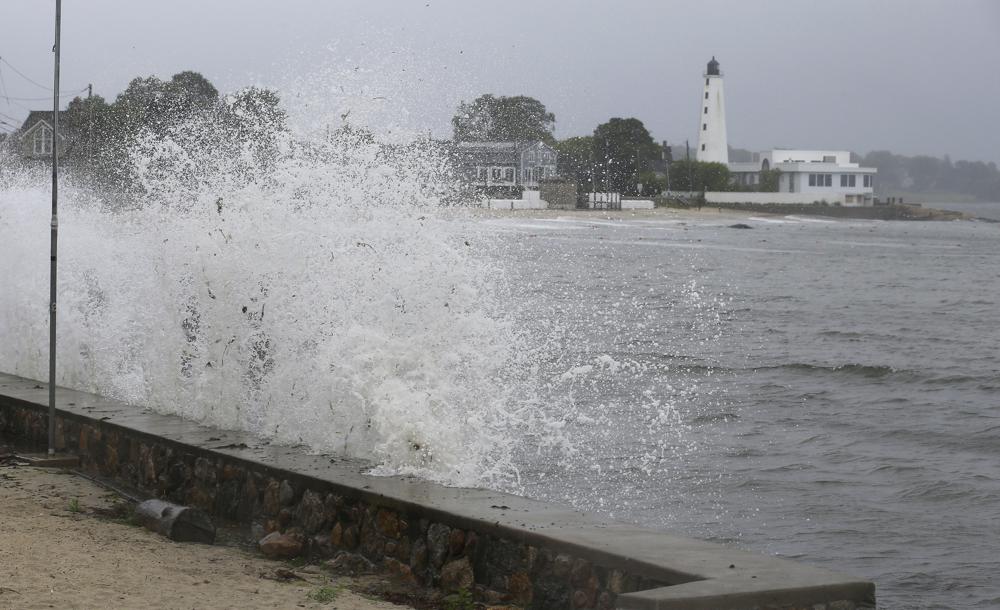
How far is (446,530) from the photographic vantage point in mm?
5820

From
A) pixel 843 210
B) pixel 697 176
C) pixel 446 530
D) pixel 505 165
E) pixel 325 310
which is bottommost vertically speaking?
pixel 446 530

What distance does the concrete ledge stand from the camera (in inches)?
185

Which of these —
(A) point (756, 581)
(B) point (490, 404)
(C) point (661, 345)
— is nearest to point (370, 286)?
(B) point (490, 404)

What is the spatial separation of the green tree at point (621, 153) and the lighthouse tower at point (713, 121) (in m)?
17.8

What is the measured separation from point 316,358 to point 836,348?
1606 cm

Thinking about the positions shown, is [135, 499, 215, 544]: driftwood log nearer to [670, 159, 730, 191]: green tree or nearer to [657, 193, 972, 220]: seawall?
[657, 193, 972, 220]: seawall

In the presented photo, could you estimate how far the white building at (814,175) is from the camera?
130250 mm

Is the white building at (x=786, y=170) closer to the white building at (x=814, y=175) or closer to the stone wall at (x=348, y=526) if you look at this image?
the white building at (x=814, y=175)

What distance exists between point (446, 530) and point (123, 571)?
153cm

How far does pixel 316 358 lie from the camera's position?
28.1 feet

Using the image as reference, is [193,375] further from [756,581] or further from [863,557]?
[756,581]

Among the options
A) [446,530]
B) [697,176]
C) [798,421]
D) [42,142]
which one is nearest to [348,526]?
[446,530]

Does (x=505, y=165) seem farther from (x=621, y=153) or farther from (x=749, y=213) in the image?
(x=749, y=213)

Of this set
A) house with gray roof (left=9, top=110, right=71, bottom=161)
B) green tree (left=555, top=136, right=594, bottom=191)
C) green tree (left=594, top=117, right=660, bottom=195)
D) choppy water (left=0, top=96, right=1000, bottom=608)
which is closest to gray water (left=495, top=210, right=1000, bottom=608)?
choppy water (left=0, top=96, right=1000, bottom=608)
